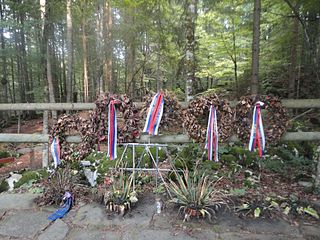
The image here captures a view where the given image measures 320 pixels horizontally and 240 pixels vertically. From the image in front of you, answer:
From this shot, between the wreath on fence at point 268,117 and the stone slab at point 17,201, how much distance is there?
2.18 m

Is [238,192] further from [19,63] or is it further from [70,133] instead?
[19,63]

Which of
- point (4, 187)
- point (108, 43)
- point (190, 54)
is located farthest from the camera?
point (108, 43)

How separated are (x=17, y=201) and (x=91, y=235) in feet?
3.61

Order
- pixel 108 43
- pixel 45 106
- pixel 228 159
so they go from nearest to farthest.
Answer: pixel 45 106
pixel 228 159
pixel 108 43

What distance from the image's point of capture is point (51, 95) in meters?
6.21

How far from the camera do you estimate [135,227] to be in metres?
1.82

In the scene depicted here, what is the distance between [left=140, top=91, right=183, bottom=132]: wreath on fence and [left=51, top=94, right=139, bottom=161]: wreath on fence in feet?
0.31

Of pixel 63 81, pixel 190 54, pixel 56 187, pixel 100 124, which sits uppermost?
pixel 63 81

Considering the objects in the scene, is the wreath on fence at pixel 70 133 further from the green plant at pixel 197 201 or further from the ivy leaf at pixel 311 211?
the ivy leaf at pixel 311 211

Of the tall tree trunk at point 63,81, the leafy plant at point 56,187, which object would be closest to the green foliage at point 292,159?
the leafy plant at point 56,187

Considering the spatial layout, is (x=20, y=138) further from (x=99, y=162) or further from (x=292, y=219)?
(x=292, y=219)

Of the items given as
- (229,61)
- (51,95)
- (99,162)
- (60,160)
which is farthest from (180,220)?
(229,61)

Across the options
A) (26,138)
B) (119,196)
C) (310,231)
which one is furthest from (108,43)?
(310,231)

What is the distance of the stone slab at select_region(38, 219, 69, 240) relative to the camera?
1.70m
